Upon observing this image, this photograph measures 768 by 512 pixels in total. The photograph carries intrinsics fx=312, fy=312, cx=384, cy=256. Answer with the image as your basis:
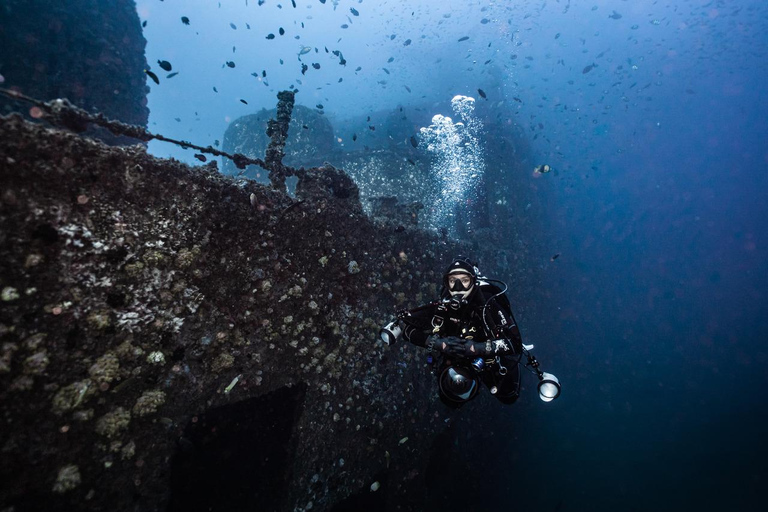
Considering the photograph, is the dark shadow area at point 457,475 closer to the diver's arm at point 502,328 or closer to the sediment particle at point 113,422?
the diver's arm at point 502,328

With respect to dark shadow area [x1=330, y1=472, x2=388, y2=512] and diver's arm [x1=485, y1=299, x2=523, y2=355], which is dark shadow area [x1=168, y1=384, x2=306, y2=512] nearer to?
dark shadow area [x1=330, y1=472, x2=388, y2=512]

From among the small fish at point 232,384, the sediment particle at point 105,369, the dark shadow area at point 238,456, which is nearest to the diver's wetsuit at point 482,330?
the dark shadow area at point 238,456

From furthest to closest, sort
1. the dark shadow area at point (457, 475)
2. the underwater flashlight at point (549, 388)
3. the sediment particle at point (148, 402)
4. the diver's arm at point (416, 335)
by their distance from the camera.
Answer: the dark shadow area at point (457, 475) → the diver's arm at point (416, 335) → the underwater flashlight at point (549, 388) → the sediment particle at point (148, 402)

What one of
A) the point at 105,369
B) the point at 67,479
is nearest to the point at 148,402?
the point at 105,369

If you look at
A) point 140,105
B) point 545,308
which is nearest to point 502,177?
point 545,308

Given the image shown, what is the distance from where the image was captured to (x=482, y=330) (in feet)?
12.6

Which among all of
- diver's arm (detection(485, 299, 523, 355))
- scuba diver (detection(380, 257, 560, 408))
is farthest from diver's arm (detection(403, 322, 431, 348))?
diver's arm (detection(485, 299, 523, 355))

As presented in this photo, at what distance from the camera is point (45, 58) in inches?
334

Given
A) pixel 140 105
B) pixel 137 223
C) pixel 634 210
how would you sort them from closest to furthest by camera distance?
pixel 137 223, pixel 140 105, pixel 634 210

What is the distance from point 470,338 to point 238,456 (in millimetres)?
3068

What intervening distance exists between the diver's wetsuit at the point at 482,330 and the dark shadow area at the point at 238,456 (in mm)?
1943

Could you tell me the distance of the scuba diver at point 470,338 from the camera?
134 inches

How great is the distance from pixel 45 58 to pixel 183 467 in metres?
11.7

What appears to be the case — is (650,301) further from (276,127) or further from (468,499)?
(276,127)
